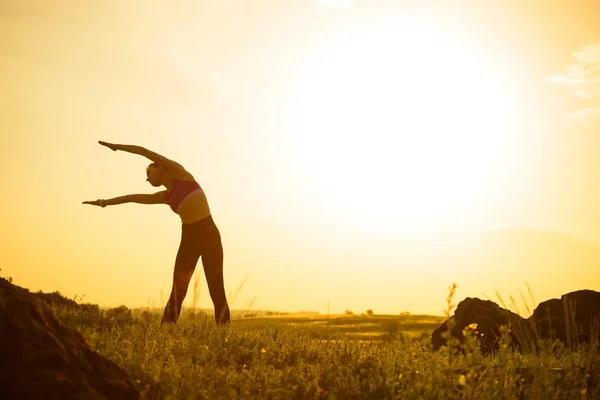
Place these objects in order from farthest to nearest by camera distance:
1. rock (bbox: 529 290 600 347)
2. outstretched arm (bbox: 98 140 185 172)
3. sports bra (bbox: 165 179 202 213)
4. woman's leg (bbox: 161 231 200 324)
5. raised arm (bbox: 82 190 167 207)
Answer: rock (bbox: 529 290 600 347), raised arm (bbox: 82 190 167 207), sports bra (bbox: 165 179 202 213), woman's leg (bbox: 161 231 200 324), outstretched arm (bbox: 98 140 185 172)

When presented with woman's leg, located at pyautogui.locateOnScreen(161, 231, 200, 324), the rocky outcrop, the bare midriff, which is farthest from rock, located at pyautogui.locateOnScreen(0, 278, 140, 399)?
the rocky outcrop

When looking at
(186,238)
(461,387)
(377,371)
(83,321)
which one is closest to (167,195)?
(186,238)

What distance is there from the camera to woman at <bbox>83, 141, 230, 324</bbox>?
30.0 feet

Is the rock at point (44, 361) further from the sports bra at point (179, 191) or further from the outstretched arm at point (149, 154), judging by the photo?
the sports bra at point (179, 191)

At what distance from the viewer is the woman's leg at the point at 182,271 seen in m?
8.98

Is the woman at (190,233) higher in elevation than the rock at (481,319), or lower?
higher

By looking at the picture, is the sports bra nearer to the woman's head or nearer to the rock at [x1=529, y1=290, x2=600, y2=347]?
the woman's head

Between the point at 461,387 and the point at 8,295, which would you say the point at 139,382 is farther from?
the point at 461,387

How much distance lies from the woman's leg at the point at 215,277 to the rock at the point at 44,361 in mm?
4458

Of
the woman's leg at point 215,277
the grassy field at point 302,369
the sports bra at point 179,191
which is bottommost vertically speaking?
the grassy field at point 302,369

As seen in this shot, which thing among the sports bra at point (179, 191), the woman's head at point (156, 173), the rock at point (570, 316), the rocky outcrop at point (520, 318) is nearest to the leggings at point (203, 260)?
the sports bra at point (179, 191)

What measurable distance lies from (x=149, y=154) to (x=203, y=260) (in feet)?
6.02

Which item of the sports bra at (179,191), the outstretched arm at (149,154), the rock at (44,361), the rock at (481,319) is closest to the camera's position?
the rock at (44,361)

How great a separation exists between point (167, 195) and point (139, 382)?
481 cm
